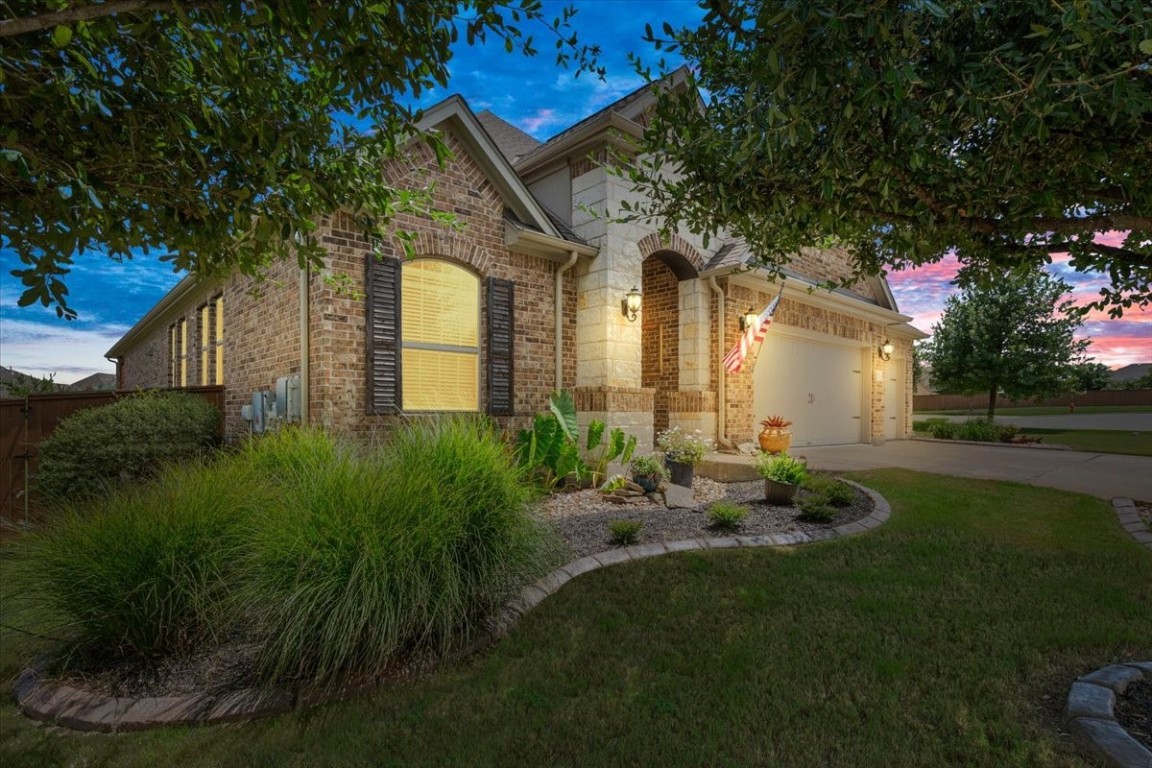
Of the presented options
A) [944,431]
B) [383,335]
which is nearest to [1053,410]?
[944,431]

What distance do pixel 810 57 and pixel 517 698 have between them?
11.0ft

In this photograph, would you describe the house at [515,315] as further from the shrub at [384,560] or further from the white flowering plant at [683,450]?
the shrub at [384,560]

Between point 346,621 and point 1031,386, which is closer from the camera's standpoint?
point 346,621

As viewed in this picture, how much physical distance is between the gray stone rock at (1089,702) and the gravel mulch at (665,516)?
10.5 feet

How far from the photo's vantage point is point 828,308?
44.8 ft

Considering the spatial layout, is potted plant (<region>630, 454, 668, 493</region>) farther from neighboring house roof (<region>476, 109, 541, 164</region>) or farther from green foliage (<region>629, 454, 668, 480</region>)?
neighboring house roof (<region>476, 109, 541, 164</region>)

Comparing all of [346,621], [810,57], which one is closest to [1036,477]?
[810,57]

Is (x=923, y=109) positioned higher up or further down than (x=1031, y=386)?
higher up

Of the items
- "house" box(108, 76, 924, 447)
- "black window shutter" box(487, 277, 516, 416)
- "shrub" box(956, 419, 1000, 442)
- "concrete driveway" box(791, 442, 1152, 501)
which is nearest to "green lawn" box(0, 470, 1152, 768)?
"house" box(108, 76, 924, 447)

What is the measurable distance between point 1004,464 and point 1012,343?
1096 centimetres

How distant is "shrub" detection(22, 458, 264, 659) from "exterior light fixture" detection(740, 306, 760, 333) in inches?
349

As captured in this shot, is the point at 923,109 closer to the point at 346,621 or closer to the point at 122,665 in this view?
the point at 346,621

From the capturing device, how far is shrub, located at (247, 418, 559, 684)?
308 centimetres

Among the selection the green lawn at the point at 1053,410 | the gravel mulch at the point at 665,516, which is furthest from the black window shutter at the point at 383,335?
the green lawn at the point at 1053,410
